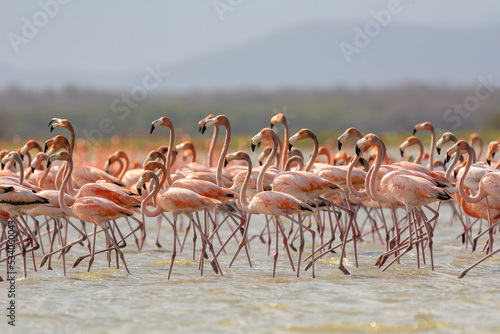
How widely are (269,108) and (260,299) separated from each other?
7742 cm

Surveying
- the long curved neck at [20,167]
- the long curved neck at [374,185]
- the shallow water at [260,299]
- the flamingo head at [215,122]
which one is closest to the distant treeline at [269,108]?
the long curved neck at [20,167]

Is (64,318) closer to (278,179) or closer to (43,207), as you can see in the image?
(43,207)

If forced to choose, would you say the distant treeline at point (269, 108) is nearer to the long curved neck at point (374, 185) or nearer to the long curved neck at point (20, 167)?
the long curved neck at point (20, 167)

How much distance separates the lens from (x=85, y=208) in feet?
24.1

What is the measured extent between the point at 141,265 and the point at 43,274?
104cm

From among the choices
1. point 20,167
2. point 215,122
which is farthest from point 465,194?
point 20,167

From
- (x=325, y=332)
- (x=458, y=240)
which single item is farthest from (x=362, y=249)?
(x=325, y=332)

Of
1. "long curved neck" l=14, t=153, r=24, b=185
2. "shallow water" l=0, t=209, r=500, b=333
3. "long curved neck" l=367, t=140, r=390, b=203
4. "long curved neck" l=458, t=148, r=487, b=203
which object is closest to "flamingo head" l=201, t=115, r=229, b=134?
"shallow water" l=0, t=209, r=500, b=333

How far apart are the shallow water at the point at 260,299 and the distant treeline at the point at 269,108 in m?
51.3

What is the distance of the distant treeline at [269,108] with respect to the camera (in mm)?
Answer: 71188

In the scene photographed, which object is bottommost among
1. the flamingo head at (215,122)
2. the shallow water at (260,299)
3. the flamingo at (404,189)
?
the shallow water at (260,299)

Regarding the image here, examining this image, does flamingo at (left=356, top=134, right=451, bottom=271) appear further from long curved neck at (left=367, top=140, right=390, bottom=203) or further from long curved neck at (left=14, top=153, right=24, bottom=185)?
long curved neck at (left=14, top=153, right=24, bottom=185)

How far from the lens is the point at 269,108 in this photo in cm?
8356

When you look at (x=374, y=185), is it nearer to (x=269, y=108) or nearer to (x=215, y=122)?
(x=215, y=122)
